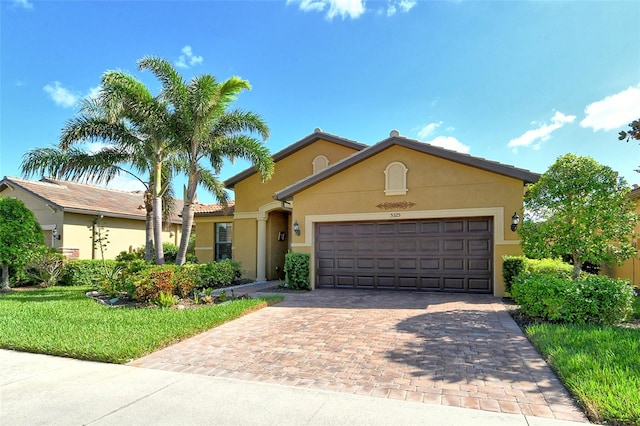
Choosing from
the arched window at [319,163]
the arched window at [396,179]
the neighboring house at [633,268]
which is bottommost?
the neighboring house at [633,268]

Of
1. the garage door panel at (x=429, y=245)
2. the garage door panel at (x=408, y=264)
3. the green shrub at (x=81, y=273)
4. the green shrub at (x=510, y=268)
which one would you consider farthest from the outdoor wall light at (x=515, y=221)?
the green shrub at (x=81, y=273)

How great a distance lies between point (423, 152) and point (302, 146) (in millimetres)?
6138

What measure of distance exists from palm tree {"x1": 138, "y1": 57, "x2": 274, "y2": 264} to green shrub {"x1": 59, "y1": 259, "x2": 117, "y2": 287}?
5843 mm

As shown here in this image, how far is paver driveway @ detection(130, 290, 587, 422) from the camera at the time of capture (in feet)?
13.9

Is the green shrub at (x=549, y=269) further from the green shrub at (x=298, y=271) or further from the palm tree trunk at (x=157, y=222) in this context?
the palm tree trunk at (x=157, y=222)

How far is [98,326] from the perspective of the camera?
24.3 ft

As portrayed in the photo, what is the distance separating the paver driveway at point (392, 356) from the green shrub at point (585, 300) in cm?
85

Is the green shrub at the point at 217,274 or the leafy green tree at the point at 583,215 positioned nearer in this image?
the leafy green tree at the point at 583,215

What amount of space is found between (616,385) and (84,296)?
531 inches

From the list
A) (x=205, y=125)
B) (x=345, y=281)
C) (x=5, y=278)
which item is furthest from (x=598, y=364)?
(x=5, y=278)

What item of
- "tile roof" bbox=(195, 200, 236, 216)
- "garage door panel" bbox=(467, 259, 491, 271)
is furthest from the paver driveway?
"tile roof" bbox=(195, 200, 236, 216)

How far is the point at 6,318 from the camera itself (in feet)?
27.5

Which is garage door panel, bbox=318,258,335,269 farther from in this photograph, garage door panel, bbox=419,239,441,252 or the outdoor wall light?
the outdoor wall light

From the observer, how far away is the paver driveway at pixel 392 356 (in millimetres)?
4227
